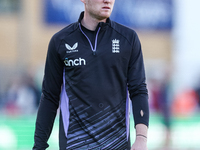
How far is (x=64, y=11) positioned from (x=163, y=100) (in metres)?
13.2

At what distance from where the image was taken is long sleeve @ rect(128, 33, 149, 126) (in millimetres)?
3121

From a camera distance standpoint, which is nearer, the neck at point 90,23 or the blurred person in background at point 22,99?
the neck at point 90,23

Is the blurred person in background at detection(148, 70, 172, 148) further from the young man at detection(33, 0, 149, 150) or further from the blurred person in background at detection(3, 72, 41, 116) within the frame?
the young man at detection(33, 0, 149, 150)

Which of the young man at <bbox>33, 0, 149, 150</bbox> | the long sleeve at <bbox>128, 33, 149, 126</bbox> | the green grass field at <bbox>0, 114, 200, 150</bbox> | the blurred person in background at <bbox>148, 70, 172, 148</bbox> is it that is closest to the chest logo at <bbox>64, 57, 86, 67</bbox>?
the young man at <bbox>33, 0, 149, 150</bbox>

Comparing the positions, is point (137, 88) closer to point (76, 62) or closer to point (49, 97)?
point (76, 62)

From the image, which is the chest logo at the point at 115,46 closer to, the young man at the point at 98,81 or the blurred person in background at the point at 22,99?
the young man at the point at 98,81

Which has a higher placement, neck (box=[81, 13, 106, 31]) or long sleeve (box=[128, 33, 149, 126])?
neck (box=[81, 13, 106, 31])

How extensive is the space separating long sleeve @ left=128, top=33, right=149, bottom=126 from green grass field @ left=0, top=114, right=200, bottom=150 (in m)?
6.84

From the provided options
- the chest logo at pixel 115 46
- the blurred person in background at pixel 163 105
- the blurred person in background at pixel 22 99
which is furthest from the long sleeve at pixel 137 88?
the blurred person in background at pixel 163 105

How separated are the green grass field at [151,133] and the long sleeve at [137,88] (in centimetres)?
684

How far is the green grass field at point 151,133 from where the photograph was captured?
34.4 ft

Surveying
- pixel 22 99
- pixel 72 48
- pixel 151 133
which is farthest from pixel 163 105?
pixel 72 48

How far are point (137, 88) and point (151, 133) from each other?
28.9ft

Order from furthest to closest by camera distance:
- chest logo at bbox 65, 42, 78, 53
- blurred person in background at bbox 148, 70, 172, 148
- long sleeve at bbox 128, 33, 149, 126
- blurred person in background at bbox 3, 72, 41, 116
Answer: blurred person in background at bbox 148, 70, 172, 148, blurred person in background at bbox 3, 72, 41, 116, chest logo at bbox 65, 42, 78, 53, long sleeve at bbox 128, 33, 149, 126
